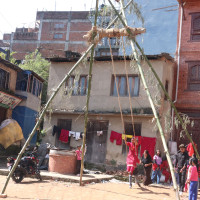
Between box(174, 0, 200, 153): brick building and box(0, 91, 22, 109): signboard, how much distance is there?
36.6 feet

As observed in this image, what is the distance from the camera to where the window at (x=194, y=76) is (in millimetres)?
19375

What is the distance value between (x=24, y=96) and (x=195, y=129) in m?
13.4

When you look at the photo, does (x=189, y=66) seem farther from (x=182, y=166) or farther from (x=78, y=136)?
(x=182, y=166)

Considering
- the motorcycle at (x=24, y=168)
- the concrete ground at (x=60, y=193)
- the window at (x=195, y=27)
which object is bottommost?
the concrete ground at (x=60, y=193)

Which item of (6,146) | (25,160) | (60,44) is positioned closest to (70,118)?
(6,146)

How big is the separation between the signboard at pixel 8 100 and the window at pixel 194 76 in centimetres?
1191

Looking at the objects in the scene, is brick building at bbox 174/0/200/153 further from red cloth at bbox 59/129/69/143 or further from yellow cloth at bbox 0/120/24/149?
yellow cloth at bbox 0/120/24/149

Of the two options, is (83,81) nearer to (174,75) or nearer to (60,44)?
(174,75)

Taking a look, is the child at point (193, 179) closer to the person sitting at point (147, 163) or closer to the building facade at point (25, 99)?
the person sitting at point (147, 163)

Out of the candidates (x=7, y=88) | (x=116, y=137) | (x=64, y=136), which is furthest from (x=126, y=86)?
(x=7, y=88)

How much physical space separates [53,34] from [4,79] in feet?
88.6

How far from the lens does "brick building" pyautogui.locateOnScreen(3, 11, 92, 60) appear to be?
47.0 m

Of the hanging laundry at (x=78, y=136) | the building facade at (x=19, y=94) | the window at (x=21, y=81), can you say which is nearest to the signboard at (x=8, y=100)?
the building facade at (x=19, y=94)

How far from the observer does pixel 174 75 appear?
2028cm
